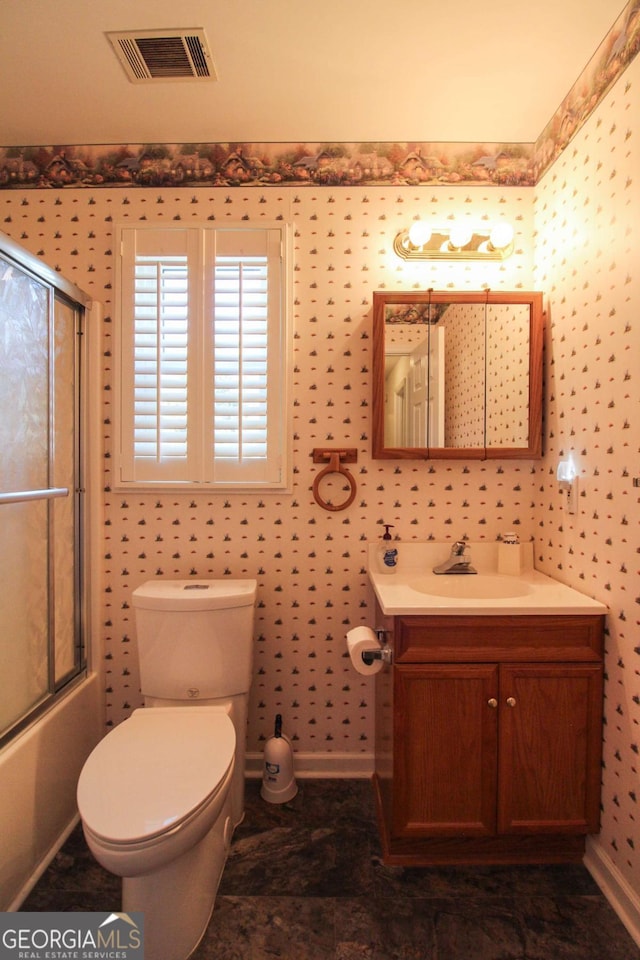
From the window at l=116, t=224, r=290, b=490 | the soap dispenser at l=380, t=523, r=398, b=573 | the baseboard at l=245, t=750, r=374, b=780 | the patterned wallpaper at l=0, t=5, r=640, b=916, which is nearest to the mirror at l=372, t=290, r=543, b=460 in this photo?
the patterned wallpaper at l=0, t=5, r=640, b=916

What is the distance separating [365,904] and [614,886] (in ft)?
2.46

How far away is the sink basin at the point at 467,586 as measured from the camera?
177cm

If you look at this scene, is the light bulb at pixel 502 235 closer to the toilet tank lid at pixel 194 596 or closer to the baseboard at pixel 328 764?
the toilet tank lid at pixel 194 596

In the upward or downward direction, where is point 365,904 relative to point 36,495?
downward

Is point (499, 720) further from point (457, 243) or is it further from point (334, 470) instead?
point (457, 243)

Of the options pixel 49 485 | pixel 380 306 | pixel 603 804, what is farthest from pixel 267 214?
pixel 603 804

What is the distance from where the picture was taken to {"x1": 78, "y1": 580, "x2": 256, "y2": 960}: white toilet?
107cm

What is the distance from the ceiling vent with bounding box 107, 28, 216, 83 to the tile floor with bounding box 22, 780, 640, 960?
104 inches

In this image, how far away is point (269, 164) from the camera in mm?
1885

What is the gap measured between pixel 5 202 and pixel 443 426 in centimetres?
206

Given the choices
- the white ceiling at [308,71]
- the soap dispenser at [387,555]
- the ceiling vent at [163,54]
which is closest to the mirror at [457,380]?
the soap dispenser at [387,555]

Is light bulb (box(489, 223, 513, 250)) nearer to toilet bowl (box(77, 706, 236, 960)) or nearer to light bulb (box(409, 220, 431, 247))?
light bulb (box(409, 220, 431, 247))

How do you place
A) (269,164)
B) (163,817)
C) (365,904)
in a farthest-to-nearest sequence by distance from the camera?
(269,164) → (365,904) → (163,817)

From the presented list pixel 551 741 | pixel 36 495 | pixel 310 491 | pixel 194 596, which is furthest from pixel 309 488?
pixel 551 741
